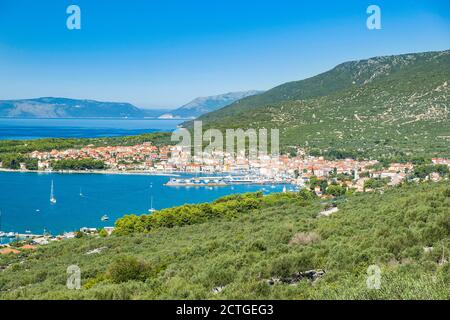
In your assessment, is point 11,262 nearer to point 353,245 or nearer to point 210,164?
point 353,245

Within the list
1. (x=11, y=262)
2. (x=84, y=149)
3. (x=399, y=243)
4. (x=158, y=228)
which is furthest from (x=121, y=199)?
(x=399, y=243)

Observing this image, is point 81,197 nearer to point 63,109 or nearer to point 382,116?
point 382,116

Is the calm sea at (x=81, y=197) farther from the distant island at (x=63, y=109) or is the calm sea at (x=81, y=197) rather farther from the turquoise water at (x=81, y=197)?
the distant island at (x=63, y=109)

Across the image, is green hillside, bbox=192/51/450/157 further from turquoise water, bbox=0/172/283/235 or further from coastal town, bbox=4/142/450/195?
turquoise water, bbox=0/172/283/235

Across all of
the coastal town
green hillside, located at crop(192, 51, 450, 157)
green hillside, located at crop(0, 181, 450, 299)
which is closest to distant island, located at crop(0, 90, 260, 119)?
green hillside, located at crop(192, 51, 450, 157)

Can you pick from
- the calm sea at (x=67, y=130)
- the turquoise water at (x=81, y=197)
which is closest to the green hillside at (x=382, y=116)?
the turquoise water at (x=81, y=197)
